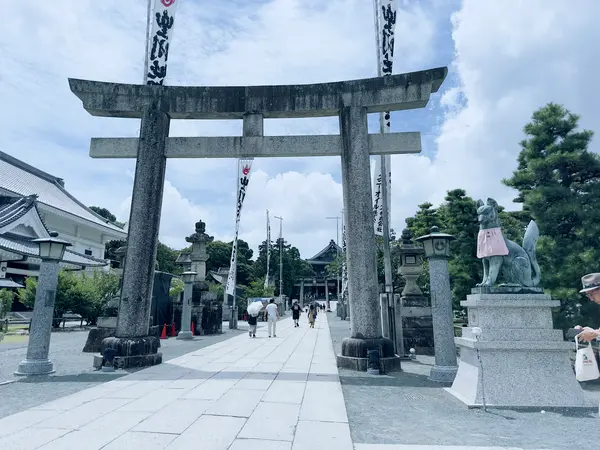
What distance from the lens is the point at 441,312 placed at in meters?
7.30

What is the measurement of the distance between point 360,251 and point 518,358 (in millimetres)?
3694

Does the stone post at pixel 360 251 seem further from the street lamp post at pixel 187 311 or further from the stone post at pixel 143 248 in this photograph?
the street lamp post at pixel 187 311

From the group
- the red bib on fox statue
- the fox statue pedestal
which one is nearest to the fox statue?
the red bib on fox statue

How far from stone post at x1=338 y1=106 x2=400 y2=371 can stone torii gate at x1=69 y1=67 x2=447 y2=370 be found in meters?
0.02

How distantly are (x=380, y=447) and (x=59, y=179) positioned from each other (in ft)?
136

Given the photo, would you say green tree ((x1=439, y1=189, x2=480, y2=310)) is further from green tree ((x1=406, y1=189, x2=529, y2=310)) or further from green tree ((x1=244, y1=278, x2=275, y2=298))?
green tree ((x1=244, y1=278, x2=275, y2=298))

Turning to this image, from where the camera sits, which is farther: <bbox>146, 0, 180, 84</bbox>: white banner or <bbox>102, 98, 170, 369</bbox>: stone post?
<bbox>146, 0, 180, 84</bbox>: white banner

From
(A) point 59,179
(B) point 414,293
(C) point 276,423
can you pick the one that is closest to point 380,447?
(C) point 276,423

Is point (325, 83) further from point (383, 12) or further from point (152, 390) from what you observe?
point (152, 390)

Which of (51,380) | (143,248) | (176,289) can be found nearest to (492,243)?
(143,248)

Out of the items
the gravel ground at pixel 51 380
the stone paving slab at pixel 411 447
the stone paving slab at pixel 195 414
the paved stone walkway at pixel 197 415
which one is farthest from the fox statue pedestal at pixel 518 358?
the gravel ground at pixel 51 380

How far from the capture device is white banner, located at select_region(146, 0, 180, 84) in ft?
32.1

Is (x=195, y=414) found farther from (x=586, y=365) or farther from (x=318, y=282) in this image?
(x=318, y=282)

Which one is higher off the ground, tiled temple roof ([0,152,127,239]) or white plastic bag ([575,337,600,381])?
tiled temple roof ([0,152,127,239])
